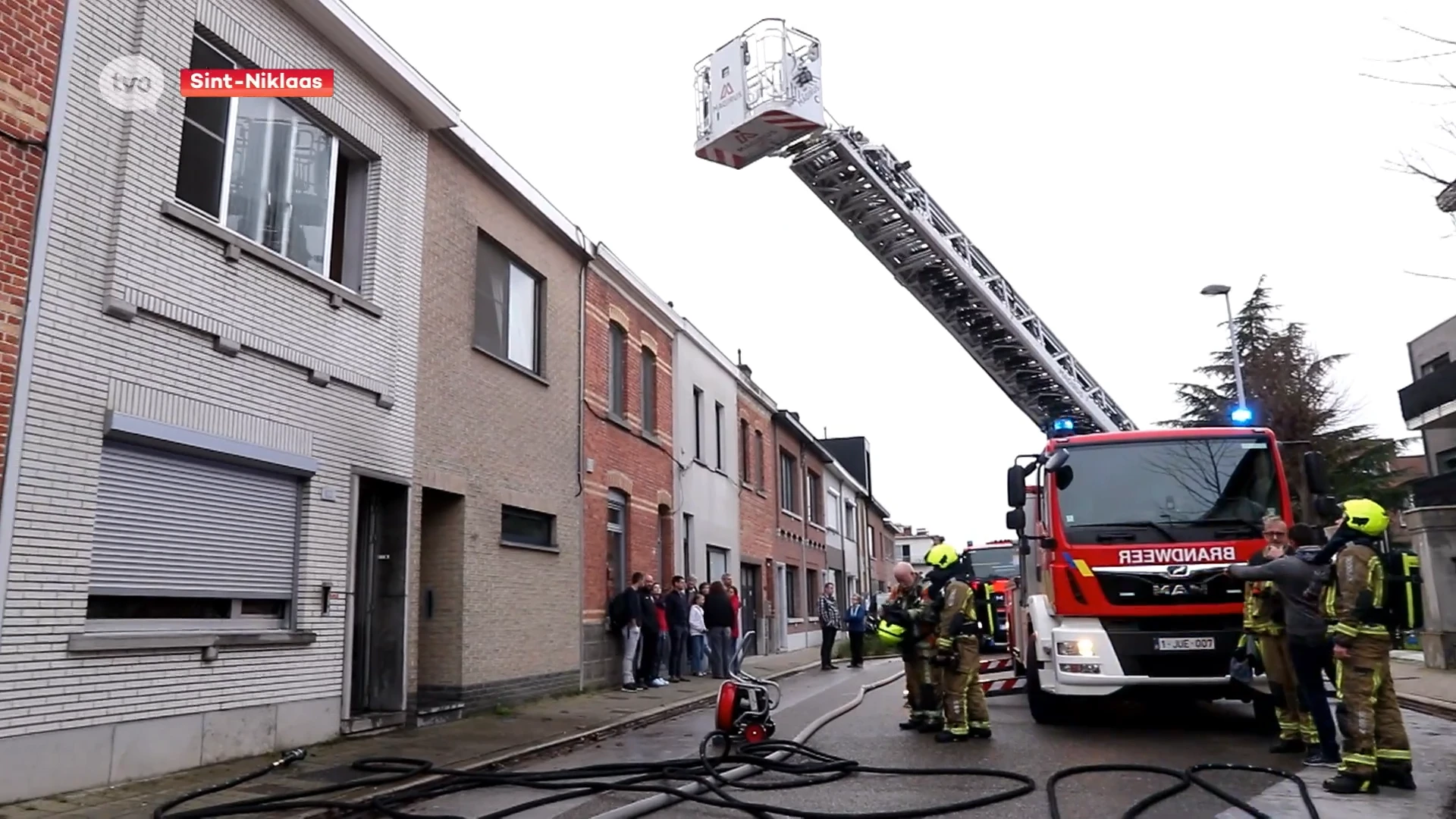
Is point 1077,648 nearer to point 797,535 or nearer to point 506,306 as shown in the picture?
point 506,306

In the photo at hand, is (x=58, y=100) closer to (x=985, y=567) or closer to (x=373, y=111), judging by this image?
(x=373, y=111)

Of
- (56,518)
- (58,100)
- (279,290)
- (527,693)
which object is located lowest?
(527,693)

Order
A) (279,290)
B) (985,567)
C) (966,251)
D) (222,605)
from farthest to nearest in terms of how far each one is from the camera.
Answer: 1. (985,567)
2. (966,251)
3. (279,290)
4. (222,605)

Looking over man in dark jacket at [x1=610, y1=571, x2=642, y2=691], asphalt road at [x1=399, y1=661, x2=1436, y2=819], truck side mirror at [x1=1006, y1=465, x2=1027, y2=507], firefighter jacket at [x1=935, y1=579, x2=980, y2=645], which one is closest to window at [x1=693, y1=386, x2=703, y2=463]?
man in dark jacket at [x1=610, y1=571, x2=642, y2=691]

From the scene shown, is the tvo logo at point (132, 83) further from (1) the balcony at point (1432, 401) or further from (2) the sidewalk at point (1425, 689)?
(1) the balcony at point (1432, 401)

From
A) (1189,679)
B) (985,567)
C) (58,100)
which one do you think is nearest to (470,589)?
(58,100)

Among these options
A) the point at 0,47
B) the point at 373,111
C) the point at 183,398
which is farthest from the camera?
the point at 373,111

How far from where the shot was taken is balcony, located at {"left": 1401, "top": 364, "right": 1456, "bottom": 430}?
99.3 feet

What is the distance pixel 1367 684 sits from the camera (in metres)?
7.06

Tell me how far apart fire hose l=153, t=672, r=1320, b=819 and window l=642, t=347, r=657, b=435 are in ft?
37.0

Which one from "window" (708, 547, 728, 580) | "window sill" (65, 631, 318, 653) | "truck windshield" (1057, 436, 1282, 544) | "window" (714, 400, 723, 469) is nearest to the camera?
"window sill" (65, 631, 318, 653)

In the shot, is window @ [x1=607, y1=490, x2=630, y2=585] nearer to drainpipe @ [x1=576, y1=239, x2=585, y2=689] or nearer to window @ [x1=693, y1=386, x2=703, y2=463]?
drainpipe @ [x1=576, y1=239, x2=585, y2=689]

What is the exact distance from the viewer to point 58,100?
756cm

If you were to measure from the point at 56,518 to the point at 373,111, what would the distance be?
562cm
